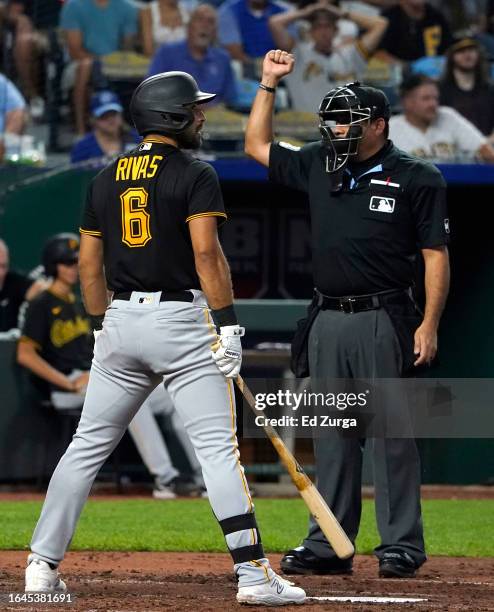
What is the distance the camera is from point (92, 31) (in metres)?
12.2

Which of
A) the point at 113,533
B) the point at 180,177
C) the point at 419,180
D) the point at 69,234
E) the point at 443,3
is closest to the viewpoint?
the point at 180,177

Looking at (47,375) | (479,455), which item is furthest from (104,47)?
(479,455)

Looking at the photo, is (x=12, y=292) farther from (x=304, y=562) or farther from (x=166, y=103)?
(x=166, y=103)

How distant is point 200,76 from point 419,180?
21.0ft

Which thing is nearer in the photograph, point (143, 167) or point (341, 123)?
point (143, 167)

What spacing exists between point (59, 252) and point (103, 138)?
184cm

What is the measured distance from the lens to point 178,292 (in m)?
→ 4.45

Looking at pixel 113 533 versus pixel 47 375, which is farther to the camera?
pixel 47 375

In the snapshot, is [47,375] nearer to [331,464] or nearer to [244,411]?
[244,411]

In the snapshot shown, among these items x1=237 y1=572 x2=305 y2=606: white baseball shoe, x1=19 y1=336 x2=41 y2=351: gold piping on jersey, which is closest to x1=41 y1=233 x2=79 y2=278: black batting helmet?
x1=19 y1=336 x2=41 y2=351: gold piping on jersey

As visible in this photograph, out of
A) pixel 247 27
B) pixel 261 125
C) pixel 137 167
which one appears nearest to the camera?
pixel 137 167

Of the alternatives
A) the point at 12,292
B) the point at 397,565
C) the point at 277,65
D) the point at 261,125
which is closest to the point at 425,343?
the point at 397,565

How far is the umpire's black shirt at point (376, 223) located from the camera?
17.7ft

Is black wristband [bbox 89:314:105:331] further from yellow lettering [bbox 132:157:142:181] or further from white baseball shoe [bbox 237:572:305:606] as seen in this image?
white baseball shoe [bbox 237:572:305:606]
